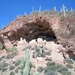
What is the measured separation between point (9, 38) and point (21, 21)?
3639mm

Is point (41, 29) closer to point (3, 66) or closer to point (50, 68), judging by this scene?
point (3, 66)

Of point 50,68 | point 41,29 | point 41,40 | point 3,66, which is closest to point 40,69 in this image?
point 50,68

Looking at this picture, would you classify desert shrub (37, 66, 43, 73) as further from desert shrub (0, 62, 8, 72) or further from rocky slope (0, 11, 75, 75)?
desert shrub (0, 62, 8, 72)

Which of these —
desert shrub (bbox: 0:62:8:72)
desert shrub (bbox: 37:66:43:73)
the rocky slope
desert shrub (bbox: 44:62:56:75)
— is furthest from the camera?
desert shrub (bbox: 0:62:8:72)

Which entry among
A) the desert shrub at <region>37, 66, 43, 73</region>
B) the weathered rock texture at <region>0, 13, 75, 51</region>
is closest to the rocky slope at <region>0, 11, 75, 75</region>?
the weathered rock texture at <region>0, 13, 75, 51</region>

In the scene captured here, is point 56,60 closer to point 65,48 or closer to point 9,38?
point 65,48

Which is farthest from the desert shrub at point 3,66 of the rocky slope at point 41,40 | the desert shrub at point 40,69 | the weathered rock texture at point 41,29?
the weathered rock texture at point 41,29

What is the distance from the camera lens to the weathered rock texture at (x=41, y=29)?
24.9 metres

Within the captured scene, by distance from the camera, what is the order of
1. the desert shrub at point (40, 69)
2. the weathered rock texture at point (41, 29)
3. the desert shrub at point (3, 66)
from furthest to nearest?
the weathered rock texture at point (41, 29) → the desert shrub at point (3, 66) → the desert shrub at point (40, 69)

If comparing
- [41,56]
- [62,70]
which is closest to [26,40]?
Answer: [41,56]

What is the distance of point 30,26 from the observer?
2828cm

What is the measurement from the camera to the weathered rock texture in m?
24.9

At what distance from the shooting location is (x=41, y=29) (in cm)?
2861

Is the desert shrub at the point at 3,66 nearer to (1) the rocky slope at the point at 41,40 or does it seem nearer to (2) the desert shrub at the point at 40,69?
(1) the rocky slope at the point at 41,40
